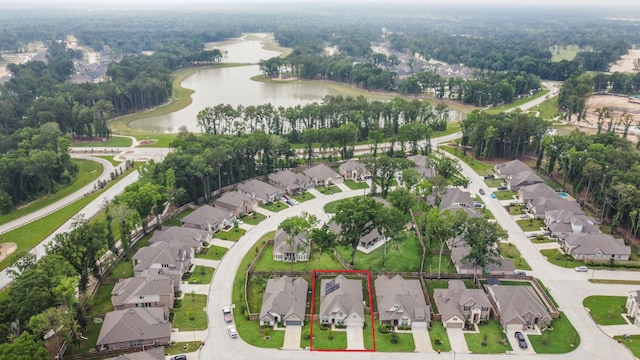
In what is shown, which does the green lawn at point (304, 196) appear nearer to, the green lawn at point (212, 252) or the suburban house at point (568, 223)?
the green lawn at point (212, 252)

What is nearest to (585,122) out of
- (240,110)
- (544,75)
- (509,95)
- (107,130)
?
(509,95)

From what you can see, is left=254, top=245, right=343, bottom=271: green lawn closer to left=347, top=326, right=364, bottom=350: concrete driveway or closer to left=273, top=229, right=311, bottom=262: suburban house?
left=273, top=229, right=311, bottom=262: suburban house

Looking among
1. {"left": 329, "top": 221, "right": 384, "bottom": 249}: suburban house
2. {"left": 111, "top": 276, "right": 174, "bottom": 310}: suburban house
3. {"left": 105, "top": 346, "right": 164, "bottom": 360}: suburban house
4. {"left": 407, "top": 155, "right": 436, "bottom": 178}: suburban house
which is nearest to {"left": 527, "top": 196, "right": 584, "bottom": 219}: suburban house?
{"left": 407, "top": 155, "right": 436, "bottom": 178}: suburban house

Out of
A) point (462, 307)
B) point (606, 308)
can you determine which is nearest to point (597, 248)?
point (606, 308)

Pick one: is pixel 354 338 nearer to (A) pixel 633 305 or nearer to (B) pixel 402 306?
(B) pixel 402 306

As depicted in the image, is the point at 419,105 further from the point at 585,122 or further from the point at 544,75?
the point at 544,75

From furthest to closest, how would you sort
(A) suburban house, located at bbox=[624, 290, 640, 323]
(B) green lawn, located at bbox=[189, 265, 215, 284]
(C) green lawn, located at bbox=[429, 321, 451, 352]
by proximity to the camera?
(B) green lawn, located at bbox=[189, 265, 215, 284]
(A) suburban house, located at bbox=[624, 290, 640, 323]
(C) green lawn, located at bbox=[429, 321, 451, 352]
